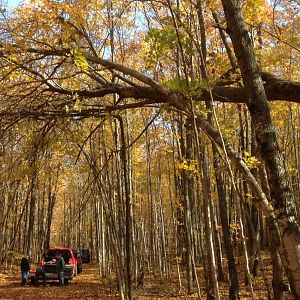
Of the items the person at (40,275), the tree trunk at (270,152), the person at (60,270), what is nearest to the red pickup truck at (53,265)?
the person at (40,275)

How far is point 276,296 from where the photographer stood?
21.8 feet

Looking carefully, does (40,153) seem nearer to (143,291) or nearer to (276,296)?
(276,296)

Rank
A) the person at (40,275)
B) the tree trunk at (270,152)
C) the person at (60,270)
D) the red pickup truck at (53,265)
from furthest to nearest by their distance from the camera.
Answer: the red pickup truck at (53,265), the person at (40,275), the person at (60,270), the tree trunk at (270,152)

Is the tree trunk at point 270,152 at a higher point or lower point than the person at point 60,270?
higher

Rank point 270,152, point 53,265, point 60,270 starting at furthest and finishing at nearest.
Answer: point 53,265, point 60,270, point 270,152

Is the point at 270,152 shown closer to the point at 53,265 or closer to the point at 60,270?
the point at 60,270

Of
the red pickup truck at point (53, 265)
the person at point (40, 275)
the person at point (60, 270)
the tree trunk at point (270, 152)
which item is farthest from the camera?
the red pickup truck at point (53, 265)

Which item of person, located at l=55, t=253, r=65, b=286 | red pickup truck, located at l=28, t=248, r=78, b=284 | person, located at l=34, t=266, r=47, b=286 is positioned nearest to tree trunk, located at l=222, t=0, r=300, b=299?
person, located at l=55, t=253, r=65, b=286

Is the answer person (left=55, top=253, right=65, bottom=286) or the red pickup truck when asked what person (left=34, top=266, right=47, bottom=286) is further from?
person (left=55, top=253, right=65, bottom=286)

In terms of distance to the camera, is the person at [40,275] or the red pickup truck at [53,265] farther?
the red pickup truck at [53,265]

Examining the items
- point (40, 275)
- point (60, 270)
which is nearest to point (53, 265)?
point (60, 270)

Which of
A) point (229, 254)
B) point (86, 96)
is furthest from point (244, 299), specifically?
point (86, 96)

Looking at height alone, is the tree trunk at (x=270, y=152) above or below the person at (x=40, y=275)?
above

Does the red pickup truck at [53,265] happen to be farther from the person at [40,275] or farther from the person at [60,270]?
the person at [60,270]
